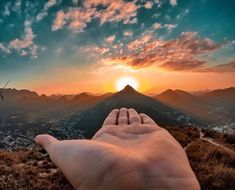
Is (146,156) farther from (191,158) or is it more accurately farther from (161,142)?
(191,158)

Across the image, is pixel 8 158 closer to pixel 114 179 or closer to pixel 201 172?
pixel 201 172

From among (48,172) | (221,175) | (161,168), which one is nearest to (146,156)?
(161,168)

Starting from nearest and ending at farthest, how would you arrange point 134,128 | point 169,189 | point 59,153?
point 169,189 → point 59,153 → point 134,128

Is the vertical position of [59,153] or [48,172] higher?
[59,153]

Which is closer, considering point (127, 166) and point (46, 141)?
point (127, 166)

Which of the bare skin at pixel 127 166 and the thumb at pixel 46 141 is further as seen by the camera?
the thumb at pixel 46 141

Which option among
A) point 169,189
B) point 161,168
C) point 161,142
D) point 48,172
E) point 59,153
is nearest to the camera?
point 169,189

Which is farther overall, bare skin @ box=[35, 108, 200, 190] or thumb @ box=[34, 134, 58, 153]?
thumb @ box=[34, 134, 58, 153]

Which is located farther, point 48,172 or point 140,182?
point 48,172

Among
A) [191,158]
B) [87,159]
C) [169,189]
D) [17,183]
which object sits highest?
[87,159]
